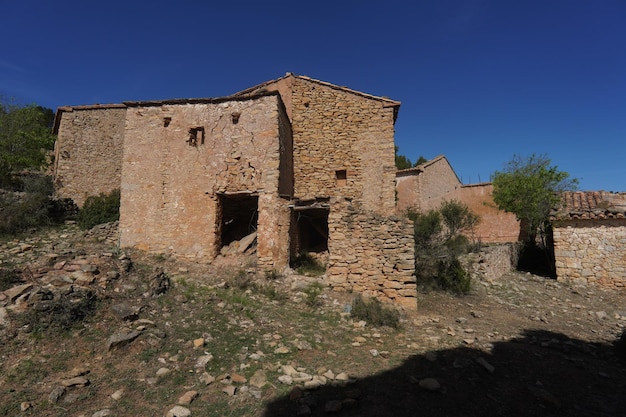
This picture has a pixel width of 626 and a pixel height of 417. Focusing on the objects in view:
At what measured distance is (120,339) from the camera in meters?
5.00

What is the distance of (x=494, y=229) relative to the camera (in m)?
20.0

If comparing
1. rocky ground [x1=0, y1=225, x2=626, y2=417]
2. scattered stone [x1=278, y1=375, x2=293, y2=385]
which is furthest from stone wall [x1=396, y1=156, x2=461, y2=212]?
scattered stone [x1=278, y1=375, x2=293, y2=385]

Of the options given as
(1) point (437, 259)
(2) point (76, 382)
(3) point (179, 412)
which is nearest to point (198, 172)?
(2) point (76, 382)

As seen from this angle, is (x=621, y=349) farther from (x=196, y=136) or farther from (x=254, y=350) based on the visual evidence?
(x=196, y=136)

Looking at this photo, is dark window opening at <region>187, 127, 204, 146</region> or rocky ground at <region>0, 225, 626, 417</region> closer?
rocky ground at <region>0, 225, 626, 417</region>

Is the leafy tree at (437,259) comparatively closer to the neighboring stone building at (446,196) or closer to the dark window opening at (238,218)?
the dark window opening at (238,218)

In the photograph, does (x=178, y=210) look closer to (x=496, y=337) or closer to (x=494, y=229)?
(x=496, y=337)

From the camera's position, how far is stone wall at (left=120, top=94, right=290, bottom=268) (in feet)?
29.0

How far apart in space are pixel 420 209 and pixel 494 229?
5.46 metres

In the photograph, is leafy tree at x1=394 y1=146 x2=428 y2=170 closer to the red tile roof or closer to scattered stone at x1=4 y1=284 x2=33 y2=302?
the red tile roof

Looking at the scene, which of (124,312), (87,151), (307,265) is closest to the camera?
(124,312)

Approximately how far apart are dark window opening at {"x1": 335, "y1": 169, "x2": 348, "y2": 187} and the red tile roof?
8264 millimetres

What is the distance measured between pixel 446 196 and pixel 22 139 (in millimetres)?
24663

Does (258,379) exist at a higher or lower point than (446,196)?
lower
